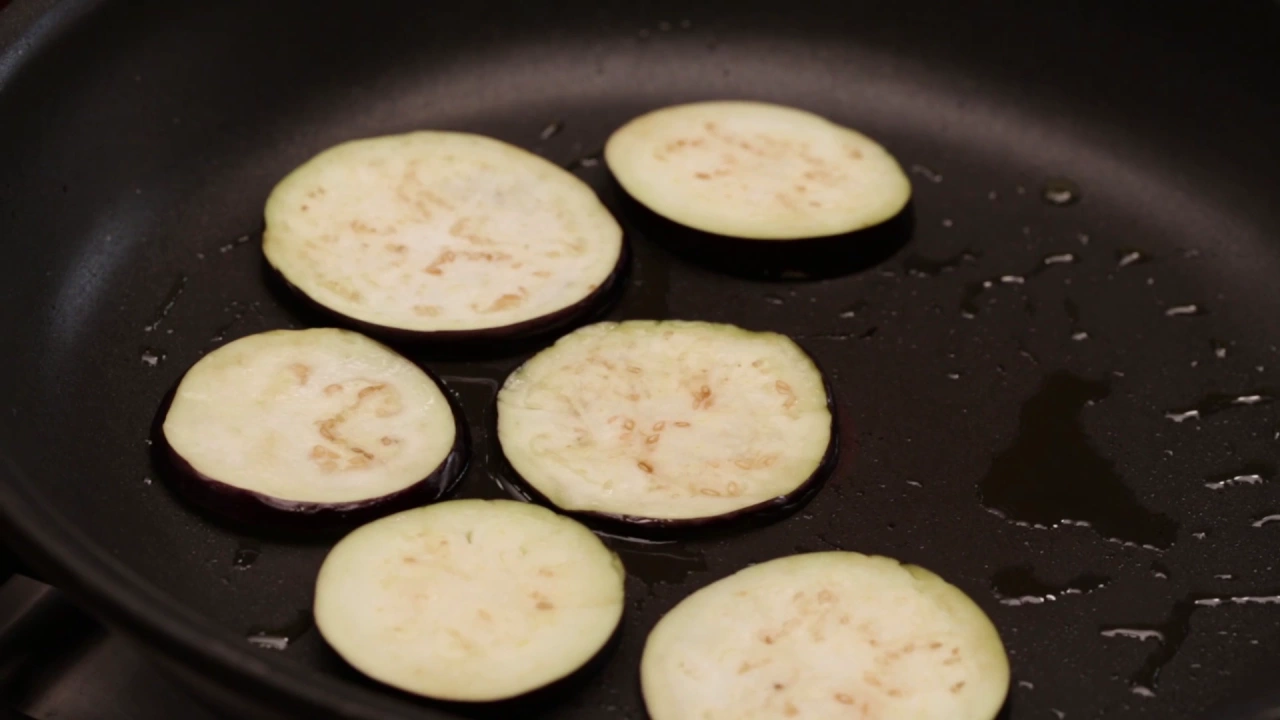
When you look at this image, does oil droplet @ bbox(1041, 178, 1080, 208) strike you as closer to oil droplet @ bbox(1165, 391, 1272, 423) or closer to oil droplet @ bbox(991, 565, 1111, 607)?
oil droplet @ bbox(1165, 391, 1272, 423)

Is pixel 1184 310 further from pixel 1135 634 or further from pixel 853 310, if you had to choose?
pixel 1135 634

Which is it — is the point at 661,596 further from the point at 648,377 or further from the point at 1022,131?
the point at 1022,131

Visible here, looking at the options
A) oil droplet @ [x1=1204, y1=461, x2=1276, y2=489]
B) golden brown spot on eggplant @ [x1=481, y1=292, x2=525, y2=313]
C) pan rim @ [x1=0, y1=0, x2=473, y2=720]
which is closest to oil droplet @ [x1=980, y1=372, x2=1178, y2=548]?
oil droplet @ [x1=1204, y1=461, x2=1276, y2=489]

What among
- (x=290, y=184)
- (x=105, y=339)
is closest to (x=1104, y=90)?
(x=290, y=184)

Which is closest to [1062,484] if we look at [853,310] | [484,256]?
[853,310]

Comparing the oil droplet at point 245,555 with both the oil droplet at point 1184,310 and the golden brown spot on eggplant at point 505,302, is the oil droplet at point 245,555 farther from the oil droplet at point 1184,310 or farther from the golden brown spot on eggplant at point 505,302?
the oil droplet at point 1184,310

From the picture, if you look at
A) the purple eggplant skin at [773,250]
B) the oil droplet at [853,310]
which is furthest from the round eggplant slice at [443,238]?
the oil droplet at [853,310]

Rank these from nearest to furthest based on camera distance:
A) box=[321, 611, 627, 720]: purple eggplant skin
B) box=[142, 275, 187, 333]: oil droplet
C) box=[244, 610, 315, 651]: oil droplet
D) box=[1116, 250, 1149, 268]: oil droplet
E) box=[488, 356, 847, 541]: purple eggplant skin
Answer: box=[321, 611, 627, 720]: purple eggplant skin, box=[244, 610, 315, 651]: oil droplet, box=[488, 356, 847, 541]: purple eggplant skin, box=[142, 275, 187, 333]: oil droplet, box=[1116, 250, 1149, 268]: oil droplet
